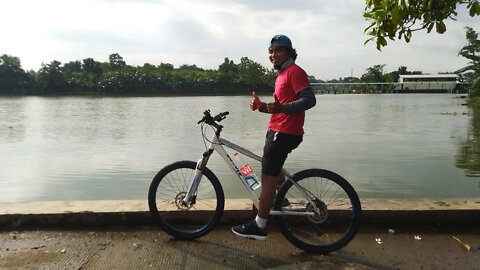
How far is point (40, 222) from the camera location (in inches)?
169

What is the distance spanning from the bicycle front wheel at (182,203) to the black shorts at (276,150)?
1.98ft

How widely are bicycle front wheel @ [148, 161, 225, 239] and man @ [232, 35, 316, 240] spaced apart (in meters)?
0.48

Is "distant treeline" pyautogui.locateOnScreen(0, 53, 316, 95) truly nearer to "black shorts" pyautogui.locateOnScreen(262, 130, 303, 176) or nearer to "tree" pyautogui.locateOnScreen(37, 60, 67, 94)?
"tree" pyautogui.locateOnScreen(37, 60, 67, 94)

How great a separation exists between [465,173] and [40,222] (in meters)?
8.88

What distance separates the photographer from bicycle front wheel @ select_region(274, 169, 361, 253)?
3.82 m

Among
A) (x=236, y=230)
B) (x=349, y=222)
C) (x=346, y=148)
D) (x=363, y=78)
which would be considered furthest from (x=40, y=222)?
(x=363, y=78)

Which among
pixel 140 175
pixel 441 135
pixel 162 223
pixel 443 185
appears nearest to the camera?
pixel 162 223

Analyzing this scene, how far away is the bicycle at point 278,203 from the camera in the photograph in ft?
12.6

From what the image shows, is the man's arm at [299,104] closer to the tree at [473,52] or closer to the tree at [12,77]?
the tree at [473,52]

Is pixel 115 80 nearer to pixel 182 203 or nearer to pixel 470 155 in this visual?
pixel 470 155

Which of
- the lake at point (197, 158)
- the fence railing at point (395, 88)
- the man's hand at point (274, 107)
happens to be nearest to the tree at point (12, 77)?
the fence railing at point (395, 88)

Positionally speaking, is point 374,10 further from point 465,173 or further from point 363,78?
point 363,78

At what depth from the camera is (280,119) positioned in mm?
3711

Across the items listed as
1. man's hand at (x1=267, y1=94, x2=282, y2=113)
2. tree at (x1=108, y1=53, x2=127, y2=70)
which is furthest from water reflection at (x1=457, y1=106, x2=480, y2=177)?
tree at (x1=108, y1=53, x2=127, y2=70)
